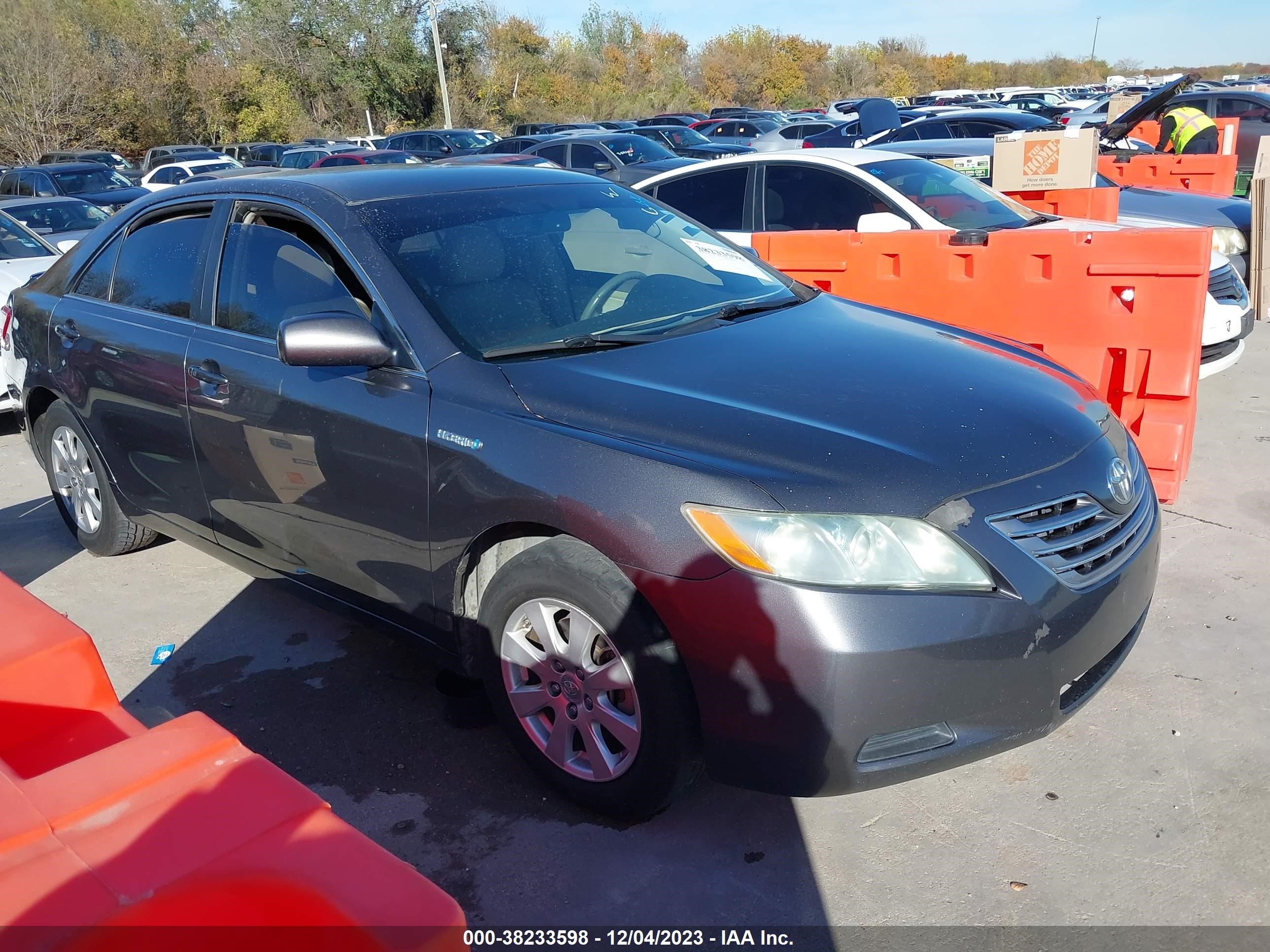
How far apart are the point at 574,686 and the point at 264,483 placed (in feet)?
4.59

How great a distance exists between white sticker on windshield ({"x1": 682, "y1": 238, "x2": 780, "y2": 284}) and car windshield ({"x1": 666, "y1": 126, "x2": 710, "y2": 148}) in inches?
752

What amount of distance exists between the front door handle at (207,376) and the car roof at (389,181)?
2.09ft

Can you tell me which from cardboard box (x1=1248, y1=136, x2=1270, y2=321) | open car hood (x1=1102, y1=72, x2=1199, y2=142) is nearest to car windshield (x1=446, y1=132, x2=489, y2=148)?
open car hood (x1=1102, y1=72, x2=1199, y2=142)

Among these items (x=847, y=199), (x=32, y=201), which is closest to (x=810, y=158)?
(x=847, y=199)

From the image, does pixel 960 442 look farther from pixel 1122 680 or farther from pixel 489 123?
pixel 489 123

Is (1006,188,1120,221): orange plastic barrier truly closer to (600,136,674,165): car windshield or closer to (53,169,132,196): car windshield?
(600,136,674,165): car windshield

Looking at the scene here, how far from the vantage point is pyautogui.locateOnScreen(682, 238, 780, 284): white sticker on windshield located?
4078mm

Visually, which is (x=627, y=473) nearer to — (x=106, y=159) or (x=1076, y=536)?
(x=1076, y=536)

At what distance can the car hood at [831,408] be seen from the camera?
2588 mm

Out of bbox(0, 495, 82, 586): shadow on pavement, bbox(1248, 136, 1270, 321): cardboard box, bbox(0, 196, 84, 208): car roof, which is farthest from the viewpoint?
bbox(0, 196, 84, 208): car roof

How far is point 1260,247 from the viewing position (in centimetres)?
862

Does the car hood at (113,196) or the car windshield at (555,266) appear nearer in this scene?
the car windshield at (555,266)

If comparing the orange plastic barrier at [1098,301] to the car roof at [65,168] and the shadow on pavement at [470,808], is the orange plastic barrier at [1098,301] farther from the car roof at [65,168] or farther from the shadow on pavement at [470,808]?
the car roof at [65,168]

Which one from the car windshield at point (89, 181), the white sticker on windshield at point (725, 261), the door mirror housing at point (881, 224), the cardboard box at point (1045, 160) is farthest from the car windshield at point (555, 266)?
the car windshield at point (89, 181)
